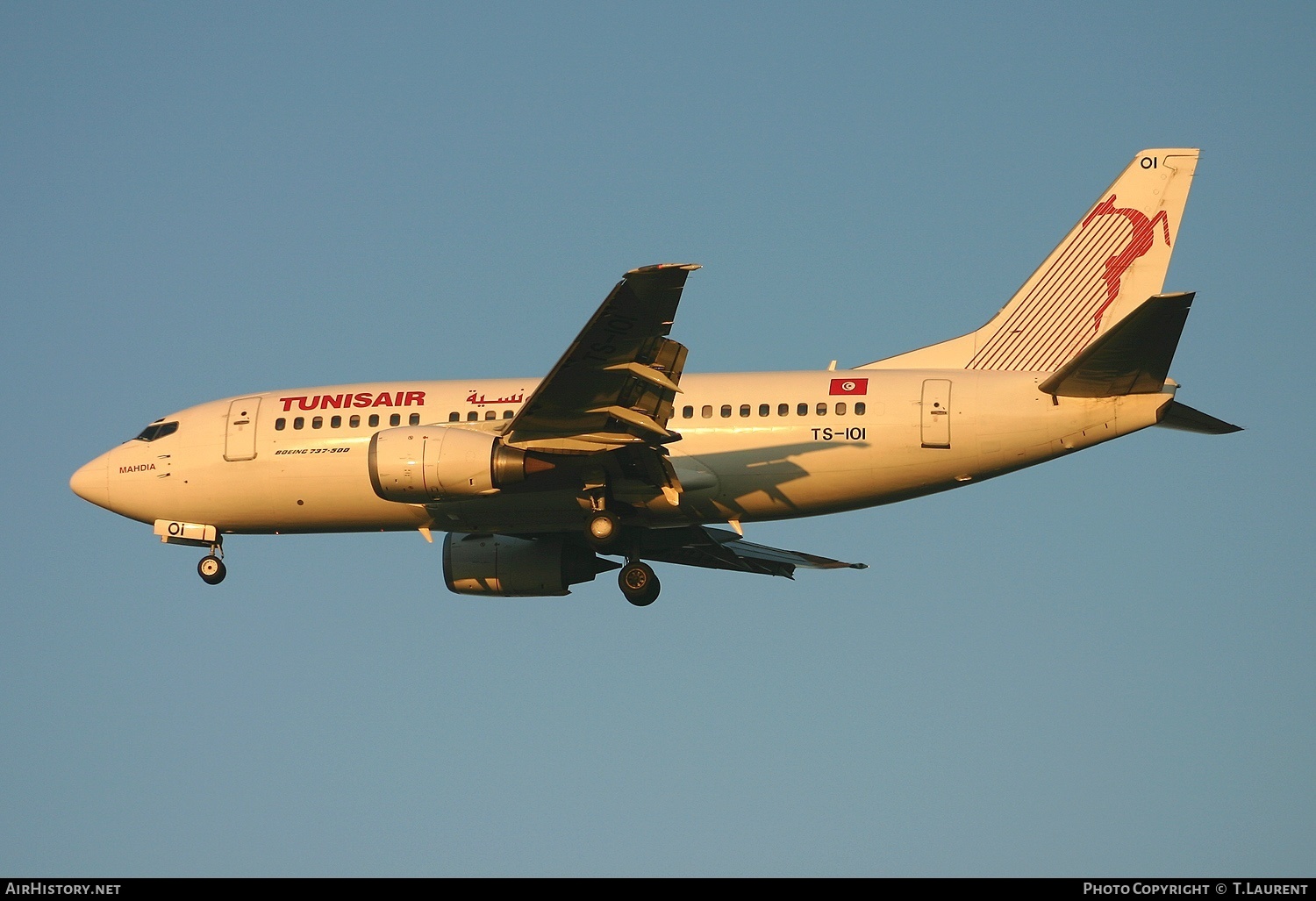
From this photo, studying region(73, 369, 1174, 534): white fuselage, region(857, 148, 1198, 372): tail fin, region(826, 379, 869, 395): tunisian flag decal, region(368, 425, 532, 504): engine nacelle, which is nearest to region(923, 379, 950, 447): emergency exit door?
region(73, 369, 1174, 534): white fuselage

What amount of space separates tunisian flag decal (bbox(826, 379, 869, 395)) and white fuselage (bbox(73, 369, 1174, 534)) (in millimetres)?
33

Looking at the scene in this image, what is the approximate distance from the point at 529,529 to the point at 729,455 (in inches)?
177

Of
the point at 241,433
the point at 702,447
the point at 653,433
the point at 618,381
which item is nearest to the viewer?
the point at 618,381

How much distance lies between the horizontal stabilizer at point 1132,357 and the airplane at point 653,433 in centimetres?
5

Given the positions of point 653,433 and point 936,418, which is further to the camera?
point 936,418

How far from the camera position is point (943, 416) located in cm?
3120

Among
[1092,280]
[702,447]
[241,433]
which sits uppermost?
[1092,280]

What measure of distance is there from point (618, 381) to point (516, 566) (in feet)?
26.2

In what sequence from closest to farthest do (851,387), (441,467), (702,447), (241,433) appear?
(441,467) → (851,387) → (702,447) → (241,433)

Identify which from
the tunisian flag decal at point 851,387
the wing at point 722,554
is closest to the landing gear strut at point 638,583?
the wing at point 722,554

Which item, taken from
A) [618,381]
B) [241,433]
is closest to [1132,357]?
[618,381]

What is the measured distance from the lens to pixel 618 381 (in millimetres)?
29438

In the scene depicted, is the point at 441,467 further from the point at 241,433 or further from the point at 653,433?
the point at 241,433

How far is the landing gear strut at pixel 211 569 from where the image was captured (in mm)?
35625
